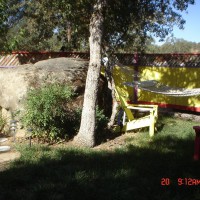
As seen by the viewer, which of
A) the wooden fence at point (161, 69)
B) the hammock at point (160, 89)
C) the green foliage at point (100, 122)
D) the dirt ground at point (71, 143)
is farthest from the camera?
the wooden fence at point (161, 69)

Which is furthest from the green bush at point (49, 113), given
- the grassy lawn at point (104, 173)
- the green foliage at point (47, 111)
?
the grassy lawn at point (104, 173)

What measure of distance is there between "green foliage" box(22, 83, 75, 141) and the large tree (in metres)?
0.54

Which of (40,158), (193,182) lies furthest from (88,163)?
(193,182)

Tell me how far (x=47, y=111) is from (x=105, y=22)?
3367 mm

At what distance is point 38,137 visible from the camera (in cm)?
674

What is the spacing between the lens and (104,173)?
438 centimetres

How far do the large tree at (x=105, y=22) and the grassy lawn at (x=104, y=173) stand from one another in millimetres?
1033

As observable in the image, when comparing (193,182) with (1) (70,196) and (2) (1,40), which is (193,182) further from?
(2) (1,40)

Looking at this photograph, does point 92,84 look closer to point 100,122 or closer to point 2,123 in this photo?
point 100,122

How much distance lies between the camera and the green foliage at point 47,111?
6.23 meters

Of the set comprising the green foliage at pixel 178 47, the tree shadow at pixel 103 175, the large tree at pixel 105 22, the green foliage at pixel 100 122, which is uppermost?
the green foliage at pixel 178 47

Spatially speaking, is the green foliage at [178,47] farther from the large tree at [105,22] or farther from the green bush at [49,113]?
the green bush at [49,113]

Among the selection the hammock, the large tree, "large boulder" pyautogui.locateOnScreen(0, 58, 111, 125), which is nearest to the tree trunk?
the large tree

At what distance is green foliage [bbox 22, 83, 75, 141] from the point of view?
6.23 metres
